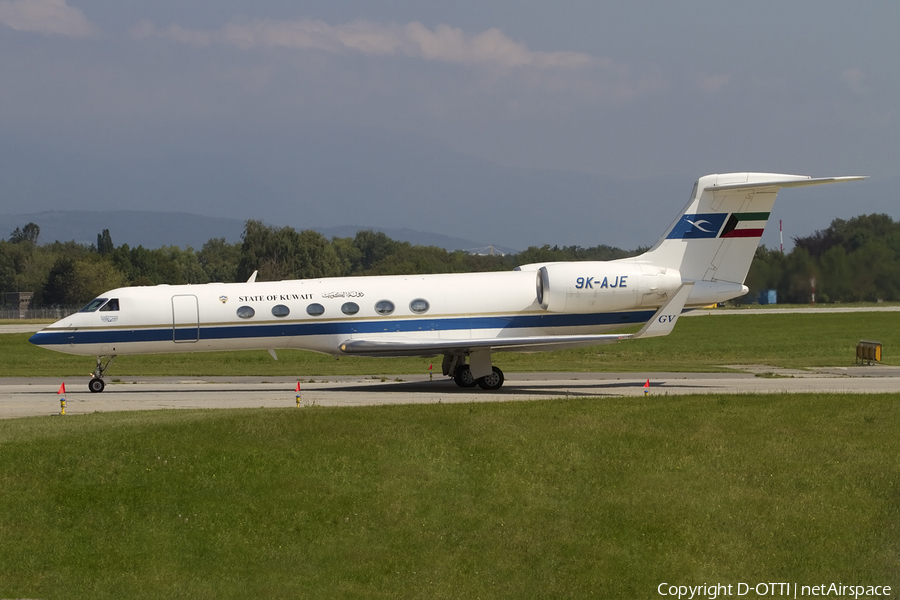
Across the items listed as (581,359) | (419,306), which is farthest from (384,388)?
(581,359)

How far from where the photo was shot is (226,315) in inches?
1003

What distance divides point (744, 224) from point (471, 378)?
8956 mm

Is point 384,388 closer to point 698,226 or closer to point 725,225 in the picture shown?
point 698,226

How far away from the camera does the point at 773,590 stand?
1045 centimetres

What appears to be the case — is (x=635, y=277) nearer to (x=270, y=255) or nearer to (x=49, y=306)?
(x=270, y=255)

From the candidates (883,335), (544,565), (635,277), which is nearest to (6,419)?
(544,565)

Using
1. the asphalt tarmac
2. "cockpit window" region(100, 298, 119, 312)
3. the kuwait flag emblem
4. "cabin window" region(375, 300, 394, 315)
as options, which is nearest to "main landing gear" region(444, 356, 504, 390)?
the asphalt tarmac

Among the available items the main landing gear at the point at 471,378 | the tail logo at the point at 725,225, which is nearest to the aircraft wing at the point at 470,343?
the main landing gear at the point at 471,378

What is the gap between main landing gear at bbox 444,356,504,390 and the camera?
25969 mm

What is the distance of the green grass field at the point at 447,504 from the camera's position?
10.9 m

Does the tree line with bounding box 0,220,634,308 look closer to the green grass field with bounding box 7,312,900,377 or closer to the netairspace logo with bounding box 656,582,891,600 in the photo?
the green grass field with bounding box 7,312,900,377

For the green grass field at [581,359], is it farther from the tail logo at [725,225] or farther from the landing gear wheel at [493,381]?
the landing gear wheel at [493,381]

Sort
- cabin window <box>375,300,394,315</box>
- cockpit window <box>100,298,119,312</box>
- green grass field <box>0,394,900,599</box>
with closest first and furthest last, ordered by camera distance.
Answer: green grass field <box>0,394,900,599</box>, cabin window <box>375,300,394,315</box>, cockpit window <box>100,298,119,312</box>

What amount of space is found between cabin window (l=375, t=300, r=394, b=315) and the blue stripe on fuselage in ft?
0.82
